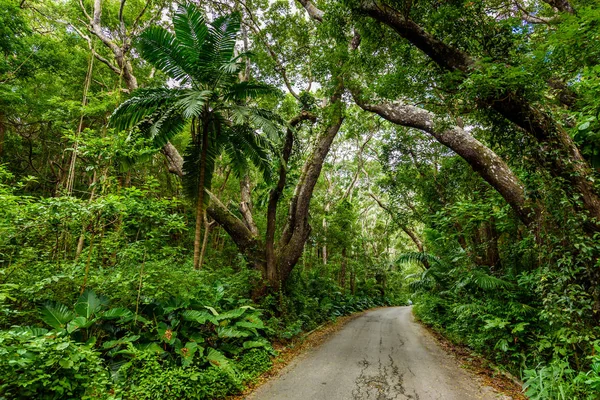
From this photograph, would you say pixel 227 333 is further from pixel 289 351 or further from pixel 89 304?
pixel 89 304

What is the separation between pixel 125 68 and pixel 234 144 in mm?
4673

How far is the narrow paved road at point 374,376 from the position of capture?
4.41m

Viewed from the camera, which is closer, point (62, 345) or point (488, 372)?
point (62, 345)

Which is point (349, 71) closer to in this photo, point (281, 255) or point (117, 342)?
point (281, 255)

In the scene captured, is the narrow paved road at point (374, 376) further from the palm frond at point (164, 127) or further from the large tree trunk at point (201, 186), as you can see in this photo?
the palm frond at point (164, 127)

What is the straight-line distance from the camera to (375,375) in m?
5.18

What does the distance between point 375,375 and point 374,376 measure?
0.22 ft

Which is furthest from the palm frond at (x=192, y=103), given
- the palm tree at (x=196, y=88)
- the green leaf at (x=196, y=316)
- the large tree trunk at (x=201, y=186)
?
the green leaf at (x=196, y=316)

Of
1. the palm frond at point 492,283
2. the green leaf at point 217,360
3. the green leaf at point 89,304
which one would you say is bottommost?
the green leaf at point 217,360

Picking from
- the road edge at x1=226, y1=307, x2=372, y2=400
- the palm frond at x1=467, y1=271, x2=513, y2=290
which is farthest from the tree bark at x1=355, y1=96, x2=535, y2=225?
the road edge at x1=226, y1=307, x2=372, y2=400

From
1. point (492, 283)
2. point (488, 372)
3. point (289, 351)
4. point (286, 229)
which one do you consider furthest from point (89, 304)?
point (492, 283)

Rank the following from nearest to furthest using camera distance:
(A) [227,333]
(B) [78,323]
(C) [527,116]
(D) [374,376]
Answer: (B) [78,323], (C) [527,116], (D) [374,376], (A) [227,333]

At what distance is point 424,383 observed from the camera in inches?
192

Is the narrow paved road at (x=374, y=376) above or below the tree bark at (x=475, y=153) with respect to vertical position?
below
